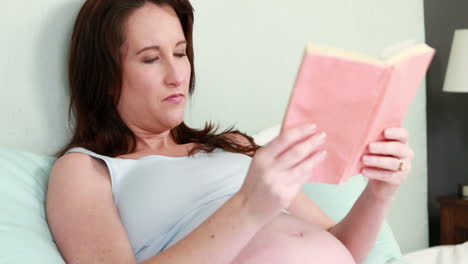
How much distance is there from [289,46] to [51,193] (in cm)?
98

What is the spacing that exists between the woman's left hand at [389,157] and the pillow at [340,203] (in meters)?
0.56

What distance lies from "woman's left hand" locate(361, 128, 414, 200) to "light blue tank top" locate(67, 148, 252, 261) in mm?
354

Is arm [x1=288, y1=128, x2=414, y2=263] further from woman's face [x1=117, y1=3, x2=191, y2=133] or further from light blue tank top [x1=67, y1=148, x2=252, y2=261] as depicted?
woman's face [x1=117, y1=3, x2=191, y2=133]

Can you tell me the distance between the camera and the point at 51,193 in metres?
1.13

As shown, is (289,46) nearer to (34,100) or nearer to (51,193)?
(34,100)

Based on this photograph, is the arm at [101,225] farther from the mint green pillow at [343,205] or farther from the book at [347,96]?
the mint green pillow at [343,205]

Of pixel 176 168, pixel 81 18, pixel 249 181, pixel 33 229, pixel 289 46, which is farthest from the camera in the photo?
pixel 289 46

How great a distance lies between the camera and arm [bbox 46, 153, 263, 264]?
2.86ft

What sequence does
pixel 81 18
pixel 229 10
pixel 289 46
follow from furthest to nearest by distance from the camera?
1. pixel 289 46
2. pixel 229 10
3. pixel 81 18

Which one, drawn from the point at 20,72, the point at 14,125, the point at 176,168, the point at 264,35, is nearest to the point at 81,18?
the point at 20,72

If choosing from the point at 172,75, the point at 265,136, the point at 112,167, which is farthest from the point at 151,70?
the point at 265,136

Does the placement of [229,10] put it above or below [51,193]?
above

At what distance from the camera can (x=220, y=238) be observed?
878 millimetres

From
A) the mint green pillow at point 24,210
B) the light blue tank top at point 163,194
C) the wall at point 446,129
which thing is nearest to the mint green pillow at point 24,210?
the mint green pillow at point 24,210
